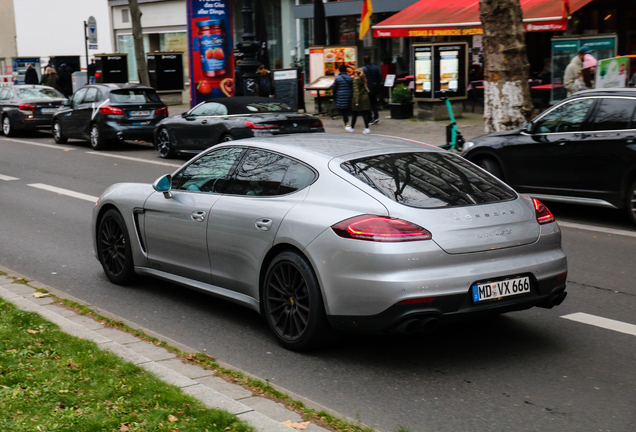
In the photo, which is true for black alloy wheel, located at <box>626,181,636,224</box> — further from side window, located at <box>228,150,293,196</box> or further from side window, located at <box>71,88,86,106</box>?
side window, located at <box>71,88,86,106</box>

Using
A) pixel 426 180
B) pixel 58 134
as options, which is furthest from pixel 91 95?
pixel 426 180

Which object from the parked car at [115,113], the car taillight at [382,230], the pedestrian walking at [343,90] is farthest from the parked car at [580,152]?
the parked car at [115,113]

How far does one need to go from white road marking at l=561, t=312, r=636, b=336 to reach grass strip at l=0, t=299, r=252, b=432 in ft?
10.9

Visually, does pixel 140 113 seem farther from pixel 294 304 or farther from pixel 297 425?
pixel 297 425

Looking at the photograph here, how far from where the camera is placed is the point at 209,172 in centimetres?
655

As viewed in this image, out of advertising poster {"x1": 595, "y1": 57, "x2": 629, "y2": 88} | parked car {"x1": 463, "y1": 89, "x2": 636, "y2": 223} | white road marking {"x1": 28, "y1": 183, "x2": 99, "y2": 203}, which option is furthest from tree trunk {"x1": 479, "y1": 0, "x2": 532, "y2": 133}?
white road marking {"x1": 28, "y1": 183, "x2": 99, "y2": 203}

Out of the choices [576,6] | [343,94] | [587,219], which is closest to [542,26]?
[576,6]

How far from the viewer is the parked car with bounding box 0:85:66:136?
2423cm

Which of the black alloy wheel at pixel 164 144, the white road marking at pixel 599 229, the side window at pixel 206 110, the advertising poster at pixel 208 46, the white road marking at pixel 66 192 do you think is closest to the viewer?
the white road marking at pixel 599 229

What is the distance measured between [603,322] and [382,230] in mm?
2271

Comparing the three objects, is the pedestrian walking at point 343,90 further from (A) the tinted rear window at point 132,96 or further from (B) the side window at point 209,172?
(B) the side window at point 209,172

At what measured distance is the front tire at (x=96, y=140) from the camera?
20422mm

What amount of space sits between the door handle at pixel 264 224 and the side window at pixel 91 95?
53.3 feet

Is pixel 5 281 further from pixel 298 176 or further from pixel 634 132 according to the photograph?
pixel 634 132
